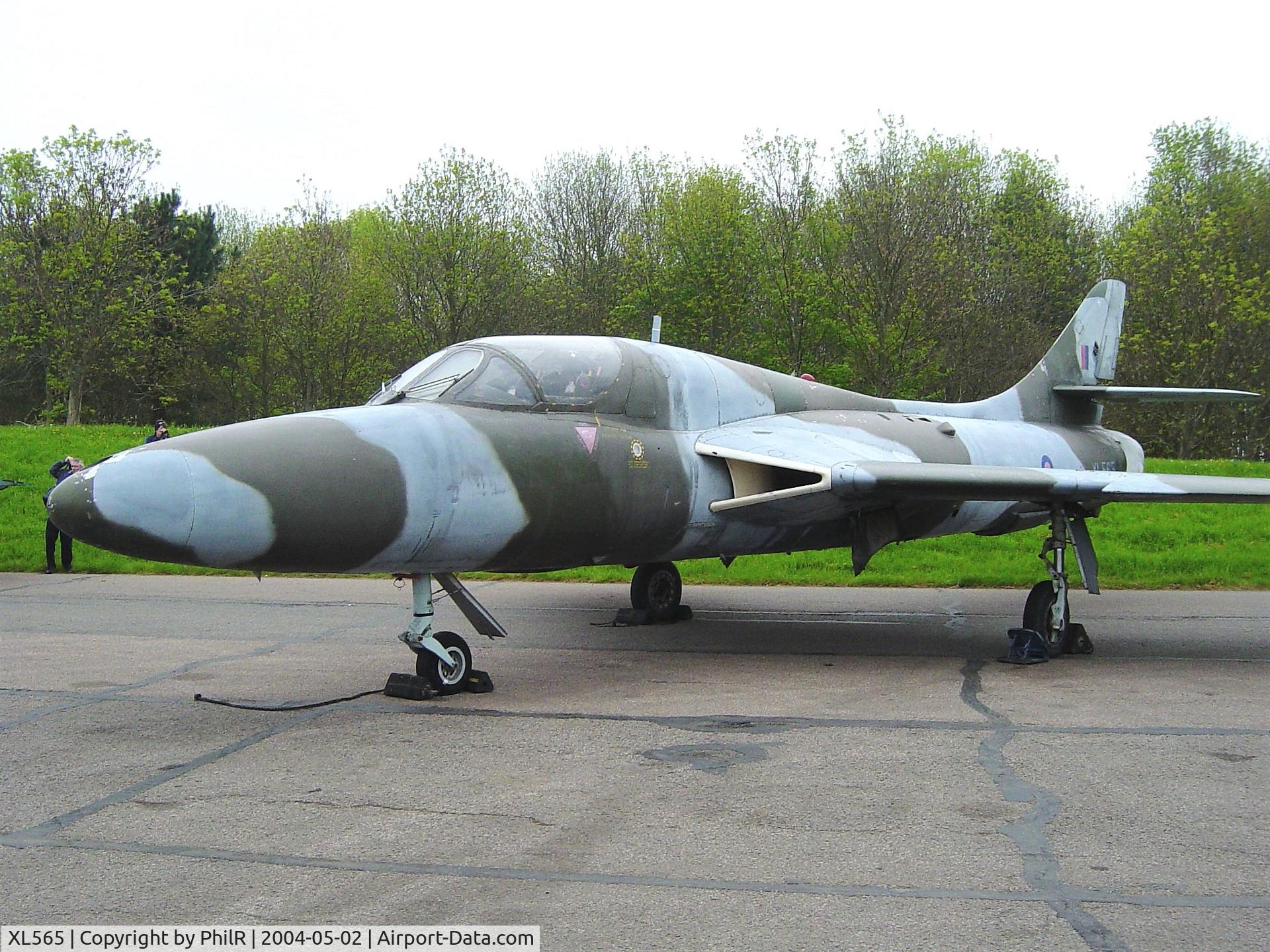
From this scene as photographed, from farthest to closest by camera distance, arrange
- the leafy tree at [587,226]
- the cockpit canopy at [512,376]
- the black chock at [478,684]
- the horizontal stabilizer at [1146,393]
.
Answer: the leafy tree at [587,226]
the horizontal stabilizer at [1146,393]
the cockpit canopy at [512,376]
the black chock at [478,684]

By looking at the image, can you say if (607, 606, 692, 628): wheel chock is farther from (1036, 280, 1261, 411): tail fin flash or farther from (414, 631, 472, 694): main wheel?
(1036, 280, 1261, 411): tail fin flash

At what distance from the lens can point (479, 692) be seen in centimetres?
801

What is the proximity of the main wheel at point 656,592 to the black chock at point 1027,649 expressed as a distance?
12.1ft

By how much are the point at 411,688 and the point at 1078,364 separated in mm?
9324

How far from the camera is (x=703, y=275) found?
1380 inches

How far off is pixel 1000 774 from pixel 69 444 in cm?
2504

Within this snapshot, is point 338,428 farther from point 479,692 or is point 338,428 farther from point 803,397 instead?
point 803,397

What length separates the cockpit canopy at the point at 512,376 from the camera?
26.5ft

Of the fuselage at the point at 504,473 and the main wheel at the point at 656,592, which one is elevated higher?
the fuselage at the point at 504,473

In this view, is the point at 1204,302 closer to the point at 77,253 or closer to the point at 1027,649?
the point at 1027,649

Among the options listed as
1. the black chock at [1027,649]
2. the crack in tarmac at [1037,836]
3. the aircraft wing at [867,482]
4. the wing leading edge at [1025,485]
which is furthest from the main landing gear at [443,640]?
the black chock at [1027,649]

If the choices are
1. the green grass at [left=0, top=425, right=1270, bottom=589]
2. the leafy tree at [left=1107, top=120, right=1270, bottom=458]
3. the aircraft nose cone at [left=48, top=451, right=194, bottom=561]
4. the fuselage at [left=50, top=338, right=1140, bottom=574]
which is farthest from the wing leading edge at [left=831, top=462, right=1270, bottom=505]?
the leafy tree at [left=1107, top=120, right=1270, bottom=458]

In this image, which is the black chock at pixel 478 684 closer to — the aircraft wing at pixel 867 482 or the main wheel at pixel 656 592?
the aircraft wing at pixel 867 482

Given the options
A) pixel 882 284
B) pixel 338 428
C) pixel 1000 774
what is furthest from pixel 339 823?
pixel 882 284
